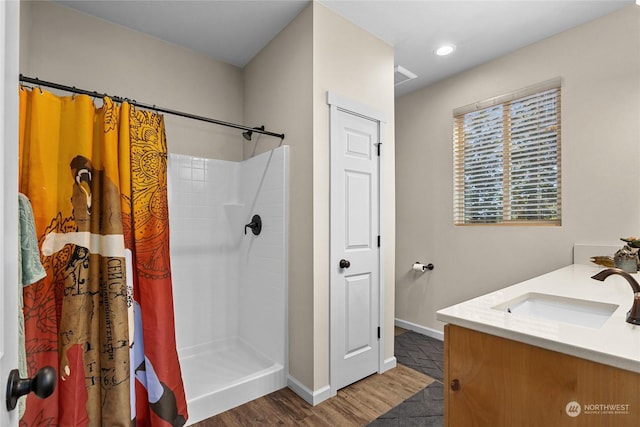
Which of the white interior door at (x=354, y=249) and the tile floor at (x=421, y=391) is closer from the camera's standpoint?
the tile floor at (x=421, y=391)

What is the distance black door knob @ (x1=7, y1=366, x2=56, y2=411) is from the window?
289 centimetres

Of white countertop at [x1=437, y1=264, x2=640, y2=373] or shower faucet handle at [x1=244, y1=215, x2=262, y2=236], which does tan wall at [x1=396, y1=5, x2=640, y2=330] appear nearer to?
white countertop at [x1=437, y1=264, x2=640, y2=373]

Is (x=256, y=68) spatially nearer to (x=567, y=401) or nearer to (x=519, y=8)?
(x=519, y=8)

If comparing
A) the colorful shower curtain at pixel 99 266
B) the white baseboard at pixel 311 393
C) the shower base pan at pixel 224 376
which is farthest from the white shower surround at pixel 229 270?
the colorful shower curtain at pixel 99 266

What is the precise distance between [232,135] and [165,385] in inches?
80.5

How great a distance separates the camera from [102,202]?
58.8 inches

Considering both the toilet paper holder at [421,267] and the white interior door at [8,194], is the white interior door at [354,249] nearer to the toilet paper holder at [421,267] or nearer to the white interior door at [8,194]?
the toilet paper holder at [421,267]

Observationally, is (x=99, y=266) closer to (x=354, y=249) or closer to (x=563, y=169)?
(x=354, y=249)

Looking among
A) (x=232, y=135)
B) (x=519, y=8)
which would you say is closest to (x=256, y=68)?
(x=232, y=135)

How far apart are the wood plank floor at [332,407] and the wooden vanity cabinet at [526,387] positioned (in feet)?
3.21

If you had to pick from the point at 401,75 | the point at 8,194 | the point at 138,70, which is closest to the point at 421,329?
the point at 401,75

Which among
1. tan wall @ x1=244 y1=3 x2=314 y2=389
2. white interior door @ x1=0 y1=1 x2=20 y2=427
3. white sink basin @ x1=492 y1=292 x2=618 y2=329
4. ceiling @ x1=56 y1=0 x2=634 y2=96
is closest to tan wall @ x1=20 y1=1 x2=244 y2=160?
ceiling @ x1=56 y1=0 x2=634 y2=96

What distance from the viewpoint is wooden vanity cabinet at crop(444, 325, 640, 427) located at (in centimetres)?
79

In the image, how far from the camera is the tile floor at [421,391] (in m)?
1.82
